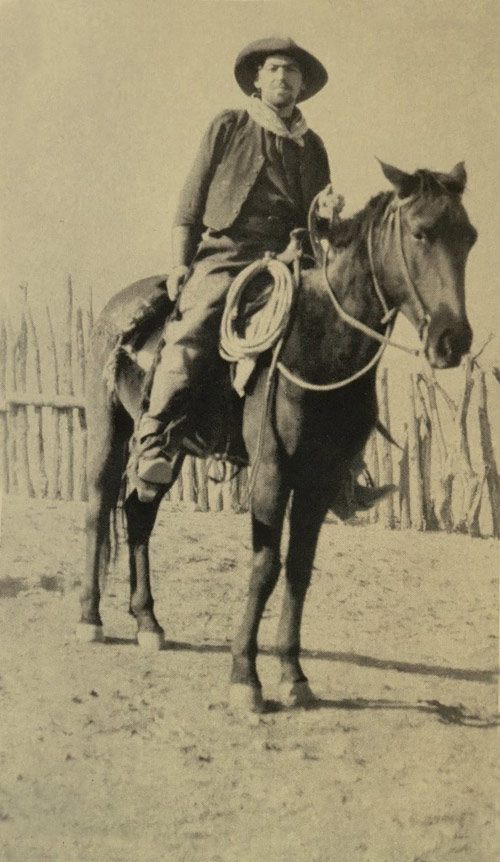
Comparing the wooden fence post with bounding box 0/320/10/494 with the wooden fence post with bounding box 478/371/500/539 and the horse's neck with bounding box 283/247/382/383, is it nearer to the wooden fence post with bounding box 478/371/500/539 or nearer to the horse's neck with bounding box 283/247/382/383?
the horse's neck with bounding box 283/247/382/383

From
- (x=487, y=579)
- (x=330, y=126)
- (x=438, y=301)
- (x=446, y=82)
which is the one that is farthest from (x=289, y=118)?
(x=487, y=579)

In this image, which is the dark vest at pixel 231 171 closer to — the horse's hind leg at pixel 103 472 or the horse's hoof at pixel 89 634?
the horse's hind leg at pixel 103 472

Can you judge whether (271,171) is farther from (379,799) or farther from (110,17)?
(379,799)

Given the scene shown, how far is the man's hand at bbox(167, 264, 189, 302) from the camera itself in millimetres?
2982

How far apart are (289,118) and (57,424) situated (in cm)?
120

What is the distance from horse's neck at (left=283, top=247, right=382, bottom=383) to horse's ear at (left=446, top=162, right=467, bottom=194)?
30 centimetres

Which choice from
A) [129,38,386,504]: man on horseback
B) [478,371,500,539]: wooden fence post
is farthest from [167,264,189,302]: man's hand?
[478,371,500,539]: wooden fence post

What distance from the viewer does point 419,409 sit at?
9.99 ft

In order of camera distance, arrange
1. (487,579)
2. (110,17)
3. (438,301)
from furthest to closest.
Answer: (110,17)
(487,579)
(438,301)

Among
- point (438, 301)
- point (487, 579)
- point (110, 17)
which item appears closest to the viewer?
point (438, 301)

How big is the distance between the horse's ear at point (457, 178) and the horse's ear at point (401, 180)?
0.10m

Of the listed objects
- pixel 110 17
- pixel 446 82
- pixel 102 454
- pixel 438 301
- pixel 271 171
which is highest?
pixel 110 17

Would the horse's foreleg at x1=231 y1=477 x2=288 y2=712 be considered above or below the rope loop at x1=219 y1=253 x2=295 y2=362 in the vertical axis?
below

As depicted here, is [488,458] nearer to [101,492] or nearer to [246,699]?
[246,699]
